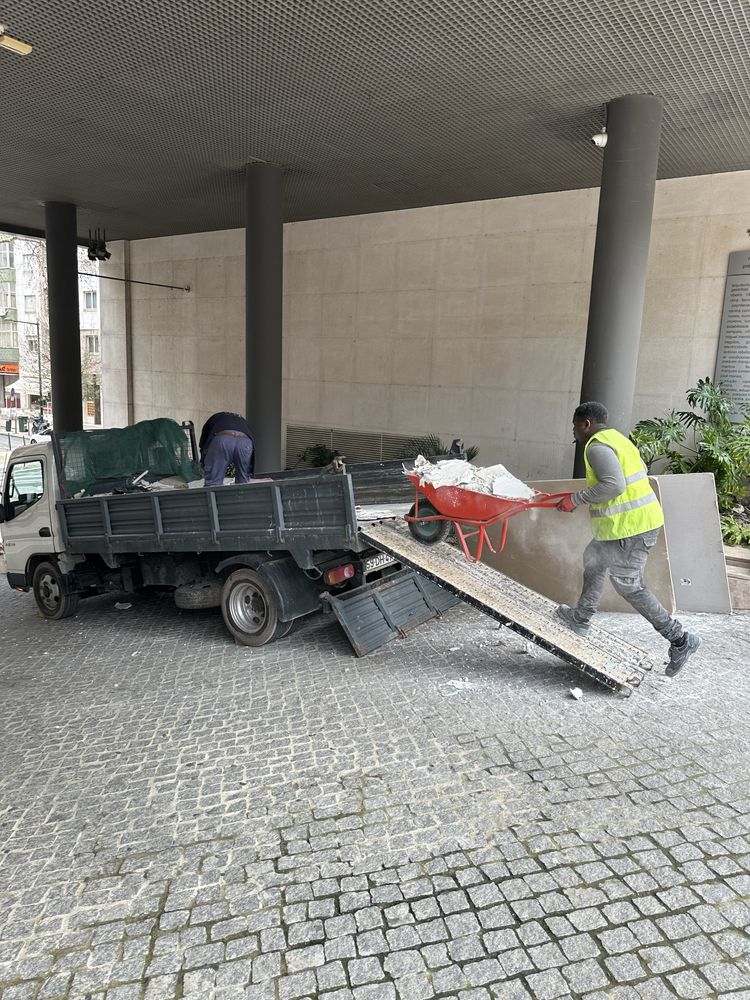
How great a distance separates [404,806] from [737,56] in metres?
7.56

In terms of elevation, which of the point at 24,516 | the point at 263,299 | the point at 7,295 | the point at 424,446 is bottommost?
the point at 24,516

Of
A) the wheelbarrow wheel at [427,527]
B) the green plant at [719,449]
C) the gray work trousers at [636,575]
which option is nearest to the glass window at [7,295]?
the green plant at [719,449]

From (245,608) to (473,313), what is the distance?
806cm

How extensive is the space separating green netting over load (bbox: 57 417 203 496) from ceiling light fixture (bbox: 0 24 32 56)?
4.00 metres

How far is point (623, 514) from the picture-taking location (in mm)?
5090

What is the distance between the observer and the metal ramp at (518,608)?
196 inches

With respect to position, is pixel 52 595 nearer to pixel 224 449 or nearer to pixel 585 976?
pixel 224 449

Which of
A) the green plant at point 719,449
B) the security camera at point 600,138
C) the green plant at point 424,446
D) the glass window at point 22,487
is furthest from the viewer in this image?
the green plant at point 424,446

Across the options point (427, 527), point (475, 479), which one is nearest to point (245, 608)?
point (427, 527)

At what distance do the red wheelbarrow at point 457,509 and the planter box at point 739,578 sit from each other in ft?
8.37

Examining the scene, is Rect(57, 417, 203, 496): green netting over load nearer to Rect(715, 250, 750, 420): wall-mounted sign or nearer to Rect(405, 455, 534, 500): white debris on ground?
Rect(405, 455, 534, 500): white debris on ground

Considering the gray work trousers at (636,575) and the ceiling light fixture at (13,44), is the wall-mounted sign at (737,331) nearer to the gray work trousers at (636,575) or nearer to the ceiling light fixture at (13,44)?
the gray work trousers at (636,575)

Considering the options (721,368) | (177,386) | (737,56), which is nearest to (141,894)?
(737,56)

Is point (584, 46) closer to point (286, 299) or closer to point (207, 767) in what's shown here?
point (207, 767)
